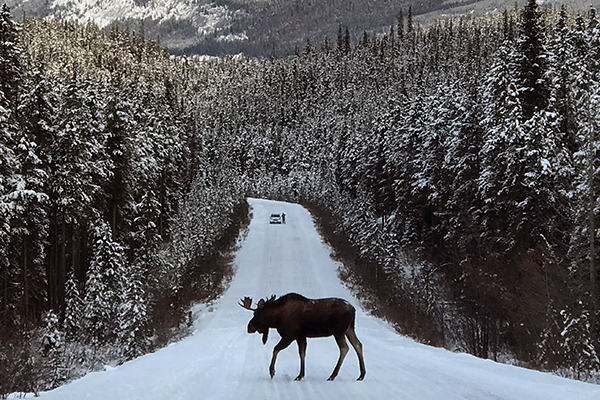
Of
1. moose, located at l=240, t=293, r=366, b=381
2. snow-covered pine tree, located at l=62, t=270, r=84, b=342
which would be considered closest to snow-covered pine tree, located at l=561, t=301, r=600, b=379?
moose, located at l=240, t=293, r=366, b=381

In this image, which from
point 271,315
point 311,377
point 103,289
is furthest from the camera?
point 103,289

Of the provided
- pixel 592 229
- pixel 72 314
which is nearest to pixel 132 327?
pixel 72 314

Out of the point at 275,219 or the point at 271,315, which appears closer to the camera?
the point at 271,315

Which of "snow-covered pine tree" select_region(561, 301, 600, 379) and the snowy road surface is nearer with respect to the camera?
the snowy road surface

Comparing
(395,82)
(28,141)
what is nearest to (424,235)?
(28,141)

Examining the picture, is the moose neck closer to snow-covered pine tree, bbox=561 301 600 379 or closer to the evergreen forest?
the evergreen forest

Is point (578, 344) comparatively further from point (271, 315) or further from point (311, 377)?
point (271, 315)

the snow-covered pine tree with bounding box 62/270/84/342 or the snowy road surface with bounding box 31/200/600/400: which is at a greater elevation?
the snowy road surface with bounding box 31/200/600/400

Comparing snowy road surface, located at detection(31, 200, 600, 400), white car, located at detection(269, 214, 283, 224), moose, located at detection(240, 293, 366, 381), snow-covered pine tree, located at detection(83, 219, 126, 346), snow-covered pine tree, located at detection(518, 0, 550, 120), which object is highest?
snow-covered pine tree, located at detection(518, 0, 550, 120)

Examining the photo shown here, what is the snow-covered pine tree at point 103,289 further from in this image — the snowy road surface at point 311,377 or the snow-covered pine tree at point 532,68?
the snow-covered pine tree at point 532,68

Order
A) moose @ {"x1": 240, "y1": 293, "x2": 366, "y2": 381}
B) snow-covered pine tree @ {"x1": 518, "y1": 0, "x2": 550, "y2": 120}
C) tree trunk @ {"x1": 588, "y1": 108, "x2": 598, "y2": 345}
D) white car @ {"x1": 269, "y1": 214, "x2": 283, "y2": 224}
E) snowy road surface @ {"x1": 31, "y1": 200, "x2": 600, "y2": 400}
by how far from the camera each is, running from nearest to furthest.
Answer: snowy road surface @ {"x1": 31, "y1": 200, "x2": 600, "y2": 400} < moose @ {"x1": 240, "y1": 293, "x2": 366, "y2": 381} < tree trunk @ {"x1": 588, "y1": 108, "x2": 598, "y2": 345} < snow-covered pine tree @ {"x1": 518, "y1": 0, "x2": 550, "y2": 120} < white car @ {"x1": 269, "y1": 214, "x2": 283, "y2": 224}

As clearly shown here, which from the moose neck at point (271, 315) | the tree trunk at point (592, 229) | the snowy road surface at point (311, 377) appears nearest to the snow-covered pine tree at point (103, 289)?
the snowy road surface at point (311, 377)

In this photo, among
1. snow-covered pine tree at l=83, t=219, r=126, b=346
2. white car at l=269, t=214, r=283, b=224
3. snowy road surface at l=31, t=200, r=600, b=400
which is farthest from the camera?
white car at l=269, t=214, r=283, b=224

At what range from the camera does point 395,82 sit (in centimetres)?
14725
